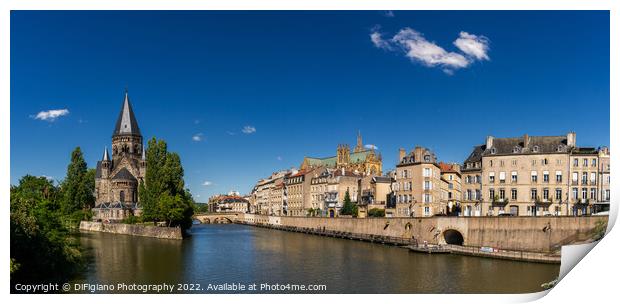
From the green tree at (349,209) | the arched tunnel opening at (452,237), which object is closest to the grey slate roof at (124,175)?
the green tree at (349,209)

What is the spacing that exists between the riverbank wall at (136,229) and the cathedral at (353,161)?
3065 centimetres

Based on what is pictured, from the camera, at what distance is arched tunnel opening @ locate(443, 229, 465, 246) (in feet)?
108

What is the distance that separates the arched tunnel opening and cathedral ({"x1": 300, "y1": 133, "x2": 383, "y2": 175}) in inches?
1471

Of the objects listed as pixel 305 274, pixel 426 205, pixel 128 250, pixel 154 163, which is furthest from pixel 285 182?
pixel 305 274

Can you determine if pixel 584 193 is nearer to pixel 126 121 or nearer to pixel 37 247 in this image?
pixel 37 247

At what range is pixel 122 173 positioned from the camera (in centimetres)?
5950

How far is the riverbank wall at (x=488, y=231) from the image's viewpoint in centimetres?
2539

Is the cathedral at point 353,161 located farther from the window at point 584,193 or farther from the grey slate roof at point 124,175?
the window at point 584,193

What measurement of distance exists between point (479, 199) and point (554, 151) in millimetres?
5460

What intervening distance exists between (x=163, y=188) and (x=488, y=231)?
2579cm

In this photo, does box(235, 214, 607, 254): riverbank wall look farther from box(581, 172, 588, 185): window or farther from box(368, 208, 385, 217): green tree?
box(581, 172, 588, 185): window

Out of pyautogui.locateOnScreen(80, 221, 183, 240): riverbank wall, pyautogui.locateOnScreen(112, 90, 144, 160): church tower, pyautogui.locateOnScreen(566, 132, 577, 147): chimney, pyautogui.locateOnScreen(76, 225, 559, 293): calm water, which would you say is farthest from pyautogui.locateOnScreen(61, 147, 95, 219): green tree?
pyautogui.locateOnScreen(566, 132, 577, 147): chimney
